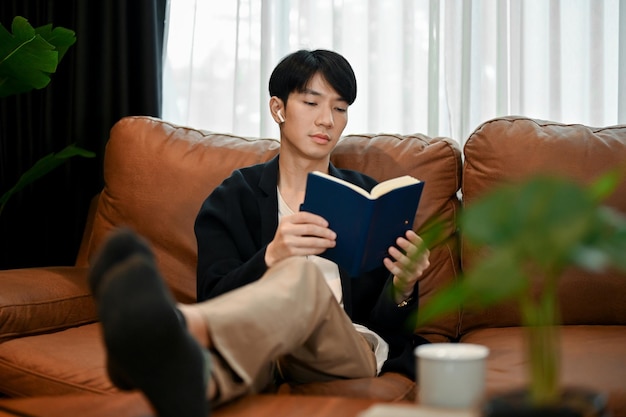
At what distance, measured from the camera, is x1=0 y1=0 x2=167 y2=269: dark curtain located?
2979 millimetres

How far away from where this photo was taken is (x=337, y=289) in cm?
207

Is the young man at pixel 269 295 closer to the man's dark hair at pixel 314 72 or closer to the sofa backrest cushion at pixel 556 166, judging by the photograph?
the man's dark hair at pixel 314 72

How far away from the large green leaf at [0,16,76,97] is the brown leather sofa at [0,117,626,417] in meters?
A: 0.31

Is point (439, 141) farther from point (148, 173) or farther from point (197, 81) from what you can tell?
point (197, 81)

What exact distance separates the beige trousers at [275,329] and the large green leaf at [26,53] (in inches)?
55.0

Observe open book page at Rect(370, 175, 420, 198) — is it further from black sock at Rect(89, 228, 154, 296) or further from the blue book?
black sock at Rect(89, 228, 154, 296)

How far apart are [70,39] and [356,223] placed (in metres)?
1.36

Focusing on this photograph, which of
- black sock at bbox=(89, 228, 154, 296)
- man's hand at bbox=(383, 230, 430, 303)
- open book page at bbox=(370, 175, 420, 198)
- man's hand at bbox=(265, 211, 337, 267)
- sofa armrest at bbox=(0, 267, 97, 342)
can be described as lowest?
sofa armrest at bbox=(0, 267, 97, 342)

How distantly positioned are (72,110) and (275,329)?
190 centimetres

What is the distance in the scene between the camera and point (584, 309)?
85.4 inches

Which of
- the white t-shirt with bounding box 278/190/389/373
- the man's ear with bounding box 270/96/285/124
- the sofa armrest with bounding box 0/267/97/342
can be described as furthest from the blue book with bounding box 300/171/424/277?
the sofa armrest with bounding box 0/267/97/342

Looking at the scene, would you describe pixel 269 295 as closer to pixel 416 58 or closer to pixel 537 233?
pixel 537 233

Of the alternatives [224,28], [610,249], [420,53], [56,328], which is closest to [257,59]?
[224,28]

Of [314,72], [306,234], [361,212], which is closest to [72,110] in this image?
[314,72]
